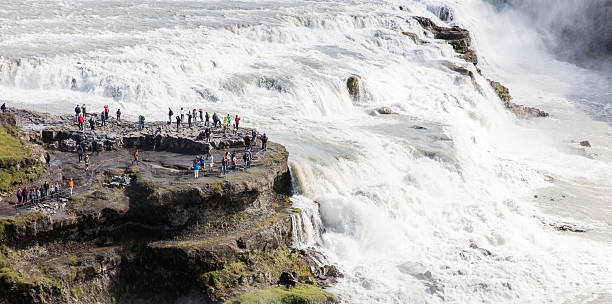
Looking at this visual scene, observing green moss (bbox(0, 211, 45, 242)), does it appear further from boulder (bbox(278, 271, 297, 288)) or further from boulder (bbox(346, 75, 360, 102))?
boulder (bbox(346, 75, 360, 102))

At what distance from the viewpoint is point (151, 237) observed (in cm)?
2083

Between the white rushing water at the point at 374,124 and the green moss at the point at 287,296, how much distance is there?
1.15 m

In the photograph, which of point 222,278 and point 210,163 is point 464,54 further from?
point 222,278

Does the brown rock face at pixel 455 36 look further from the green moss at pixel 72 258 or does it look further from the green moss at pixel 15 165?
the green moss at pixel 72 258

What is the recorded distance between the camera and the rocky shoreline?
1881 cm

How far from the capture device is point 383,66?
4784 cm

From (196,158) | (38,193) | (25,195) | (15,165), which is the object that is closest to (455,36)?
(196,158)

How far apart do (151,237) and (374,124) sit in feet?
65.9

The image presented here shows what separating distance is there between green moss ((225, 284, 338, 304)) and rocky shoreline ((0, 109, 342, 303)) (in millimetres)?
37

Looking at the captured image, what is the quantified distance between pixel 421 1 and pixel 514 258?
5545 cm

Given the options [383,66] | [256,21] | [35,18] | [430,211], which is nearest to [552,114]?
[383,66]

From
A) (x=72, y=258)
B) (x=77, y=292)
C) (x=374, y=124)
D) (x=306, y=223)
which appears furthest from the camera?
(x=374, y=124)

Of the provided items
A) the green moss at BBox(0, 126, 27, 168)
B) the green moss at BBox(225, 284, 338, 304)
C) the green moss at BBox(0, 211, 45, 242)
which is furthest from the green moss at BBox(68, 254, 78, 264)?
the green moss at BBox(225, 284, 338, 304)

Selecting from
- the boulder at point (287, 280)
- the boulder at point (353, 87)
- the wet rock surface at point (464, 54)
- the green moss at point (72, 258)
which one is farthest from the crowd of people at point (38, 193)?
the wet rock surface at point (464, 54)
